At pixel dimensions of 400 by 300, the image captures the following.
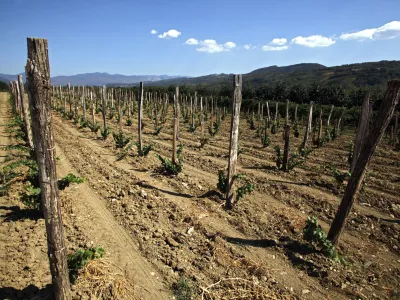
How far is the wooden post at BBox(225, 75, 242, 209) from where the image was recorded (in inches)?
225

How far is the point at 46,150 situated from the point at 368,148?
464 cm

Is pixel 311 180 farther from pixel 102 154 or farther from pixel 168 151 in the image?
pixel 102 154

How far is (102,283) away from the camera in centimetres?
386

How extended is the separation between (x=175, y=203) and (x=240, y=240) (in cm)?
202

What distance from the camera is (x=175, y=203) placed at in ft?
21.6

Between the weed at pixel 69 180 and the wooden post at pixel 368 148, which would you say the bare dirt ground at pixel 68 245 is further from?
the wooden post at pixel 368 148

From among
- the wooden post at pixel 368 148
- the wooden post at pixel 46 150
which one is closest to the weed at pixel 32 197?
the wooden post at pixel 46 150

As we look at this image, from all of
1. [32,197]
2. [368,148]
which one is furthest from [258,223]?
[32,197]

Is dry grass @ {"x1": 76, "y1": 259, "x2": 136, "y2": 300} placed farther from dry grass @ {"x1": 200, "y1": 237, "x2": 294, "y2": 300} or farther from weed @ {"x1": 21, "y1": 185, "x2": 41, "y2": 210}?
weed @ {"x1": 21, "y1": 185, "x2": 41, "y2": 210}

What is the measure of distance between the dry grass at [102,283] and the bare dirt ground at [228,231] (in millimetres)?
176

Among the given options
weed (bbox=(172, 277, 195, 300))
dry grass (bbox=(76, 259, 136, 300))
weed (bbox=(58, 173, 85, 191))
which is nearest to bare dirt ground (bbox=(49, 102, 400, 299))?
weed (bbox=(172, 277, 195, 300))

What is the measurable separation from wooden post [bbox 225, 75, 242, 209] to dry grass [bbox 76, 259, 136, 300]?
10.5ft

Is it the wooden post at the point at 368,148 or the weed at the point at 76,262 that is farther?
the wooden post at the point at 368,148

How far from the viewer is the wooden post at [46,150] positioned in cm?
253
